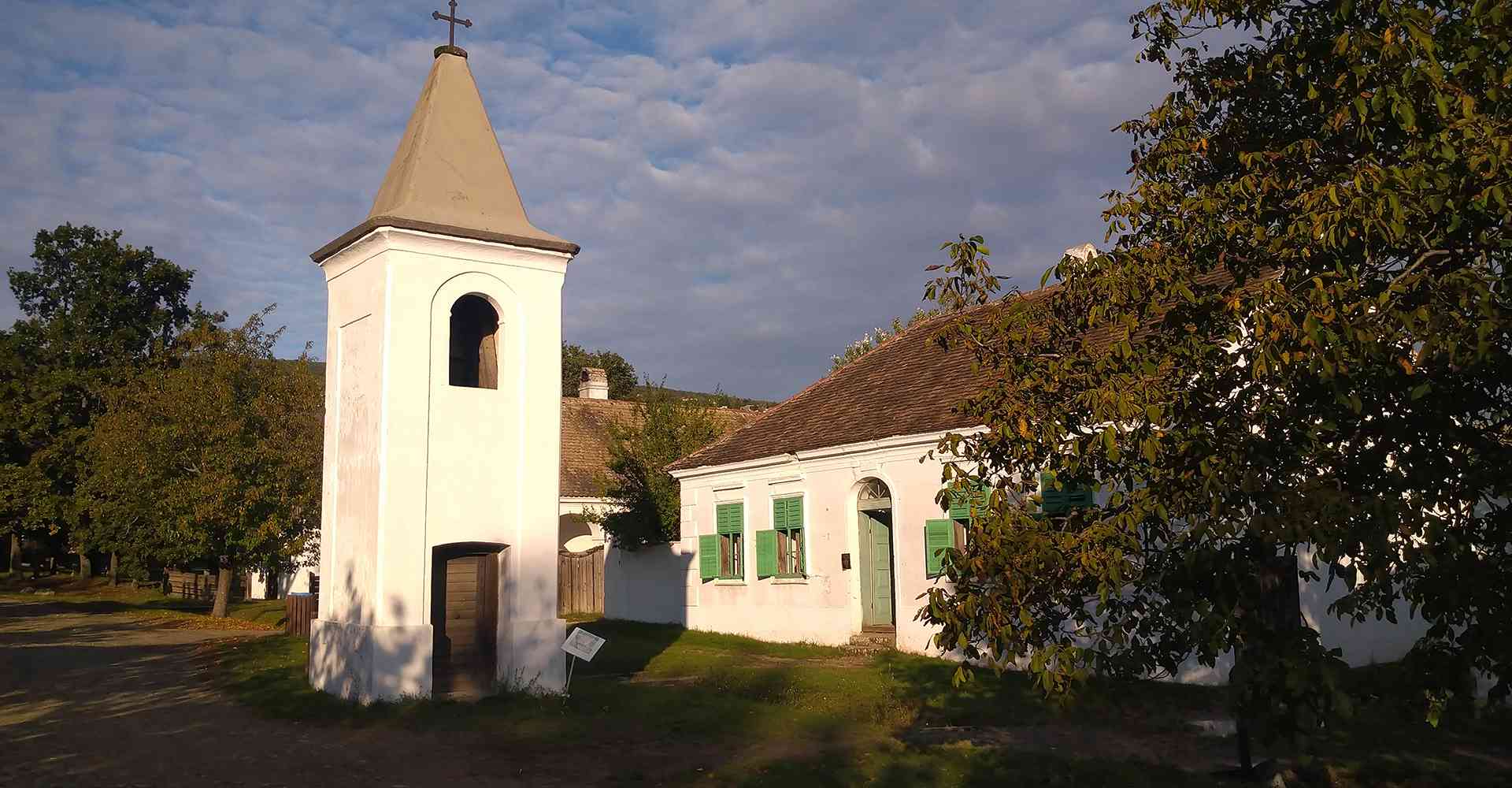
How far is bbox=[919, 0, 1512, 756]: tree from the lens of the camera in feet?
16.7

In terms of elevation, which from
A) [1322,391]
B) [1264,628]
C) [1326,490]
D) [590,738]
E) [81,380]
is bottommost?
[590,738]

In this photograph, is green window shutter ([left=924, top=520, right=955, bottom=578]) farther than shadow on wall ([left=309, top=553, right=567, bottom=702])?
Yes

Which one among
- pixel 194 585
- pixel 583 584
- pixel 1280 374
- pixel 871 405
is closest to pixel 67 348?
pixel 194 585

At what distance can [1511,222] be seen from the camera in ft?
16.7

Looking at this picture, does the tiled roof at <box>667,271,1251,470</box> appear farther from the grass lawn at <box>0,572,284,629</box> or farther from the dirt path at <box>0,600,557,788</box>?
the grass lawn at <box>0,572,284,629</box>

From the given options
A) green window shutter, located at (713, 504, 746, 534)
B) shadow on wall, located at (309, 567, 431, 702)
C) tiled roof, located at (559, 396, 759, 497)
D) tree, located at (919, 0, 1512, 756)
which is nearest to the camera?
tree, located at (919, 0, 1512, 756)

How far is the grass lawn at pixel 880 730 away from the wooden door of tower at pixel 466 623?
89 centimetres

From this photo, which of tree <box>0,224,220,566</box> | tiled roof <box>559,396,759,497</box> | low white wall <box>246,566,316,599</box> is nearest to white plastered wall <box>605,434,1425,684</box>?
tiled roof <box>559,396,759,497</box>

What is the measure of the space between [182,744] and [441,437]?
169 inches

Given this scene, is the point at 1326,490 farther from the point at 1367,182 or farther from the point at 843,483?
the point at 843,483

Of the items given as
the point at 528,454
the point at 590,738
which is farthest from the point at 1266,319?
the point at 528,454

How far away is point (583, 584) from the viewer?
28922 mm

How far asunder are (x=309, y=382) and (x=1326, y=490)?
85.5 feet

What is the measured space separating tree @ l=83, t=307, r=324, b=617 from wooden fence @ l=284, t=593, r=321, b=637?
225 cm
